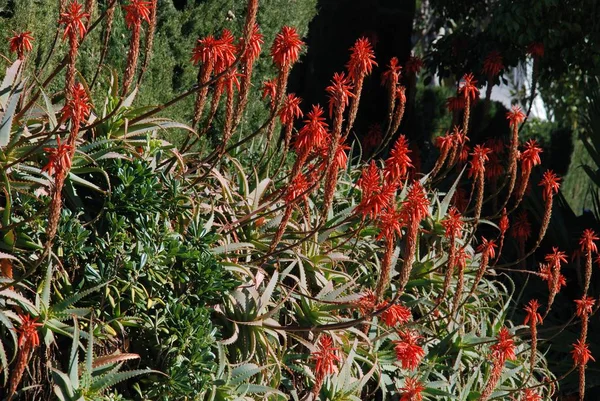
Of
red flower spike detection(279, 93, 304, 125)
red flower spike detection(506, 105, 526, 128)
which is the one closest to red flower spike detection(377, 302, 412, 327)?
red flower spike detection(279, 93, 304, 125)

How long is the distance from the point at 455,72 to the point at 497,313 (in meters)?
3.73

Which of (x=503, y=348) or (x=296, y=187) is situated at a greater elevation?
(x=296, y=187)

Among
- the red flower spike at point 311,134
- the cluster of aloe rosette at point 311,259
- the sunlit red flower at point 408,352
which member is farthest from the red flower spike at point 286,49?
the sunlit red flower at point 408,352

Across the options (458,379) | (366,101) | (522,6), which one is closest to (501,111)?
(366,101)

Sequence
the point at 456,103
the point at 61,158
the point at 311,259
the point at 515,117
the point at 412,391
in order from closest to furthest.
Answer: the point at 61,158 < the point at 412,391 < the point at 311,259 < the point at 515,117 < the point at 456,103

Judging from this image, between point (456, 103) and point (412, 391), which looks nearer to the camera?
point (412, 391)

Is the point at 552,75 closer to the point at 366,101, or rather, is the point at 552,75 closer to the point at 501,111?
the point at 366,101

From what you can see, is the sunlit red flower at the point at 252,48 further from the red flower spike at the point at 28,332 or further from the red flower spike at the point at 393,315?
the red flower spike at the point at 28,332

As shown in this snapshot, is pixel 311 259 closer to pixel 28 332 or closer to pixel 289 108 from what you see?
pixel 289 108

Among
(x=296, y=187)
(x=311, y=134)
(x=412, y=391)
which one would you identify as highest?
(x=311, y=134)

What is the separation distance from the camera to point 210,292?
3.17 metres

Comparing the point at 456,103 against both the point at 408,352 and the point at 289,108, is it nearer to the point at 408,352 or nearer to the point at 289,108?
the point at 289,108

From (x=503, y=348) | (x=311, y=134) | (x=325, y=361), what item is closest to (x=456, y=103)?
(x=503, y=348)

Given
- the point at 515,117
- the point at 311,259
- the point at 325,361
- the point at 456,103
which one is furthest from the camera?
the point at 456,103
